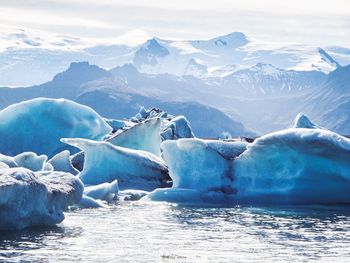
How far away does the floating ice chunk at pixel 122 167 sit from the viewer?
35.9 metres

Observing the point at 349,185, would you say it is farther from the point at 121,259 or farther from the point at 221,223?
the point at 121,259

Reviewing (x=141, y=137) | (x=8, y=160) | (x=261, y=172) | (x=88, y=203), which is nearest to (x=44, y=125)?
(x=141, y=137)

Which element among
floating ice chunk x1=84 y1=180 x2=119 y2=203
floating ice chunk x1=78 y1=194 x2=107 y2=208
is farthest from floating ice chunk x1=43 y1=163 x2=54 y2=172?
floating ice chunk x1=78 y1=194 x2=107 y2=208

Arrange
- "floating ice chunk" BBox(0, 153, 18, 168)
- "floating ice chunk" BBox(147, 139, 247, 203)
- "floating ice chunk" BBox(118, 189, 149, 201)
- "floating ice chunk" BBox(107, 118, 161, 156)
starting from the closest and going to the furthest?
"floating ice chunk" BBox(147, 139, 247, 203) < "floating ice chunk" BBox(118, 189, 149, 201) < "floating ice chunk" BBox(0, 153, 18, 168) < "floating ice chunk" BBox(107, 118, 161, 156)

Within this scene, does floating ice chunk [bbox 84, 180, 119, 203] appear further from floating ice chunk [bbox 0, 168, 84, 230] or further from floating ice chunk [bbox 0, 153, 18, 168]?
floating ice chunk [bbox 0, 168, 84, 230]

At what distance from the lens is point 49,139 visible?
48062 mm

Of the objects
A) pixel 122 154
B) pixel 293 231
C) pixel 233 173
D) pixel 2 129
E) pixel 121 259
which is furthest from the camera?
pixel 2 129

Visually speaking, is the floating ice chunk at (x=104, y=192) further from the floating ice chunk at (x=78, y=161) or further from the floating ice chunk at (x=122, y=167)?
the floating ice chunk at (x=78, y=161)

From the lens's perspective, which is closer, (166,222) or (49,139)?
(166,222)

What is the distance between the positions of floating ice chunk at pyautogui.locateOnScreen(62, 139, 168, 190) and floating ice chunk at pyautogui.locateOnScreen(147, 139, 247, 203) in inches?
116

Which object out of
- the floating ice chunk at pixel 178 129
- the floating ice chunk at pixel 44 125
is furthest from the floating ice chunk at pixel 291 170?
the floating ice chunk at pixel 178 129

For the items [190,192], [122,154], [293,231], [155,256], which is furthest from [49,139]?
[155,256]

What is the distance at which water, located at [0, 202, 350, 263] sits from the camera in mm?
20812

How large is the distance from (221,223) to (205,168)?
20.4 ft
